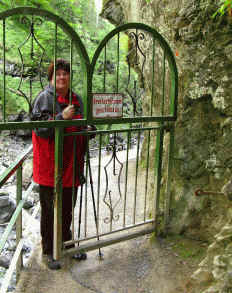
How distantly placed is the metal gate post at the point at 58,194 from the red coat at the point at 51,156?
A: 0.11 metres

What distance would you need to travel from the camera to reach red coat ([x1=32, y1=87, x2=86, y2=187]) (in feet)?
10.1

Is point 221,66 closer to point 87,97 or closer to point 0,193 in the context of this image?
point 87,97

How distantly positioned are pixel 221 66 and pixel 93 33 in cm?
1298

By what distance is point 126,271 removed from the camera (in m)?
3.28

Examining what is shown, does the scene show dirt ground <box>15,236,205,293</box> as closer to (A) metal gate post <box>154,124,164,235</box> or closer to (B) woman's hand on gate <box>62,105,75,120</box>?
(A) metal gate post <box>154,124,164,235</box>

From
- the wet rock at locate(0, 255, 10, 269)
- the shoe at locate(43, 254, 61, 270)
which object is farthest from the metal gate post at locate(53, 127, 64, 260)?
the wet rock at locate(0, 255, 10, 269)

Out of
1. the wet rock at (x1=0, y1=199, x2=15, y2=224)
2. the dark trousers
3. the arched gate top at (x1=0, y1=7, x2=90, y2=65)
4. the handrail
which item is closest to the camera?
the handrail

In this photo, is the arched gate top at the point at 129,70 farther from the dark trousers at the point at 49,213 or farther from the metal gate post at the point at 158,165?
the dark trousers at the point at 49,213

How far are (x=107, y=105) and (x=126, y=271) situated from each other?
5.61 ft

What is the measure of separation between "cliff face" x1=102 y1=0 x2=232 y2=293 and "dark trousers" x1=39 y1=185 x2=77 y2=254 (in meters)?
1.29

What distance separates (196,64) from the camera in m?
3.55

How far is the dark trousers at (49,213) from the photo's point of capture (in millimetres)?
3213

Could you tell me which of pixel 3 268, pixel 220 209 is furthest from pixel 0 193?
pixel 220 209

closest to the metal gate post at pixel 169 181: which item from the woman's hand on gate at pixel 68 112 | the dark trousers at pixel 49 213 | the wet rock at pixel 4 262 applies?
the dark trousers at pixel 49 213
